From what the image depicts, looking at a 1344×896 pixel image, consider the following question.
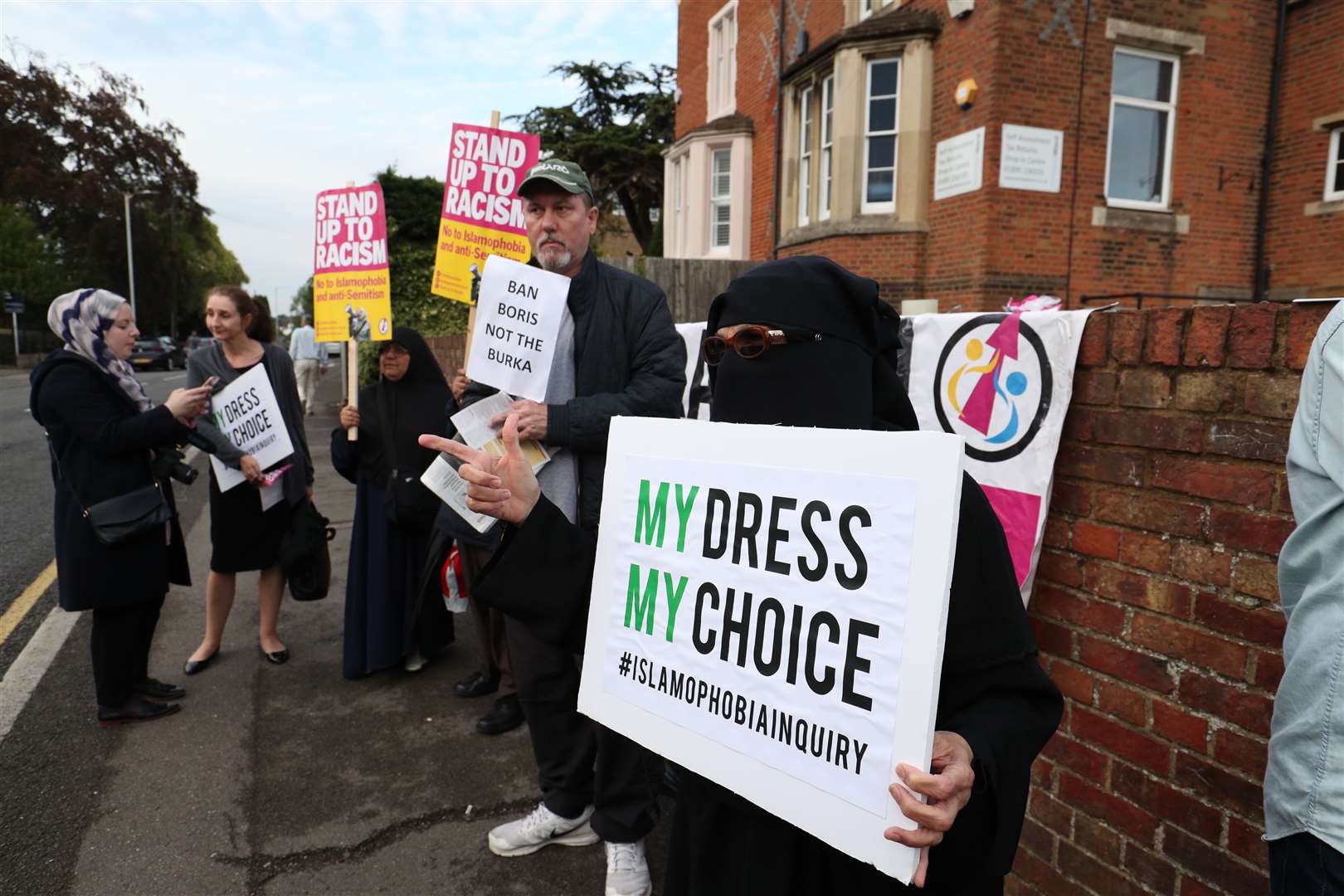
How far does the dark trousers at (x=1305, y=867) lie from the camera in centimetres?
118

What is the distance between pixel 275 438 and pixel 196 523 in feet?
15.4

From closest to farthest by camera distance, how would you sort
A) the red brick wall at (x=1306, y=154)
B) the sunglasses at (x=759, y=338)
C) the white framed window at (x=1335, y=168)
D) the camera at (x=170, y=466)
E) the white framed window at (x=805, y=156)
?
the sunglasses at (x=759, y=338), the camera at (x=170, y=466), the red brick wall at (x=1306, y=154), the white framed window at (x=1335, y=168), the white framed window at (x=805, y=156)

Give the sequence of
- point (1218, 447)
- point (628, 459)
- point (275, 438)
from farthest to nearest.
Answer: point (275, 438) → point (1218, 447) → point (628, 459)

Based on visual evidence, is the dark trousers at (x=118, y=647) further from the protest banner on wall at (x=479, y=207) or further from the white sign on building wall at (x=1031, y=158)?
the white sign on building wall at (x=1031, y=158)

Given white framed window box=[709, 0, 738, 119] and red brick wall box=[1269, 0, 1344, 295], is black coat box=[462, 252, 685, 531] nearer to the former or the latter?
red brick wall box=[1269, 0, 1344, 295]

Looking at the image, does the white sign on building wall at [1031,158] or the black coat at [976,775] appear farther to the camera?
the white sign on building wall at [1031,158]

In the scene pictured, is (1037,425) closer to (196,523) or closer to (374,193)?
(374,193)

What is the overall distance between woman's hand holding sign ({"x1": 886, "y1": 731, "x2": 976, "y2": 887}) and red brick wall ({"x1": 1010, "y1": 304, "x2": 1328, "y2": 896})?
112 cm

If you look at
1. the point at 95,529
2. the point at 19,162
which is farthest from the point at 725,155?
the point at 19,162

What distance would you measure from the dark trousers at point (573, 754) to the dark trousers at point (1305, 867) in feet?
6.08

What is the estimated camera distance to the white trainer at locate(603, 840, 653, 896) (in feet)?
8.81

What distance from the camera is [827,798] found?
124cm

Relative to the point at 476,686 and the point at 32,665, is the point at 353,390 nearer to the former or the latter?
the point at 476,686

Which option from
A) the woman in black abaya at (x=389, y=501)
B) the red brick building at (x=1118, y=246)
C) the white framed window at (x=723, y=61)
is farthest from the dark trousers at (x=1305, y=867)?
the white framed window at (x=723, y=61)
